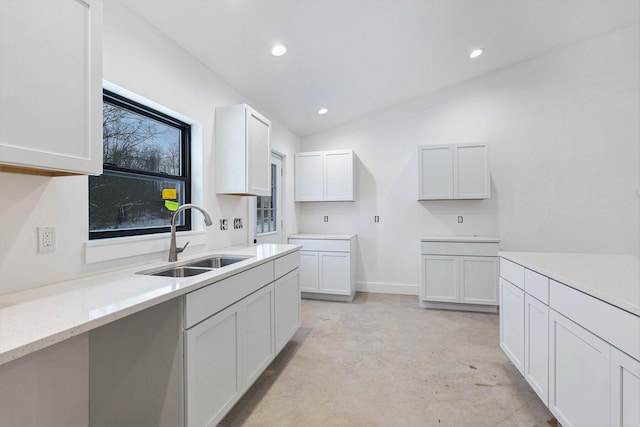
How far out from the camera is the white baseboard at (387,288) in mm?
4492

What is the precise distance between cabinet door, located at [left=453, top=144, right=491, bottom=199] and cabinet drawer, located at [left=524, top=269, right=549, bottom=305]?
2145mm

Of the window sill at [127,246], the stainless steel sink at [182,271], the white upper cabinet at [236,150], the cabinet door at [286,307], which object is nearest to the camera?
the window sill at [127,246]

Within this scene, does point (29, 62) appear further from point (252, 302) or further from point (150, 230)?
point (252, 302)

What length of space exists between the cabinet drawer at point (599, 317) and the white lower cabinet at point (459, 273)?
2139mm

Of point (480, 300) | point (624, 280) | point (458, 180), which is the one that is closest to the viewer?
point (624, 280)

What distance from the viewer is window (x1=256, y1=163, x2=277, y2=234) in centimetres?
375

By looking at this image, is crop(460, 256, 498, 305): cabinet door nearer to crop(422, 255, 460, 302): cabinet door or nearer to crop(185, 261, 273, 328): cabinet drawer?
crop(422, 255, 460, 302): cabinet door

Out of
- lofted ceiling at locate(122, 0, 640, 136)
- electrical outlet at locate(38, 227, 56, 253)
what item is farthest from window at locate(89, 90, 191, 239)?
lofted ceiling at locate(122, 0, 640, 136)

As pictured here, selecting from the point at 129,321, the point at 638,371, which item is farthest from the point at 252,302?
the point at 638,371

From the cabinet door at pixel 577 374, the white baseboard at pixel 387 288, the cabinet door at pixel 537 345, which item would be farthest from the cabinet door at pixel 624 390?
the white baseboard at pixel 387 288

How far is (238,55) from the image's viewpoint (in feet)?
8.45

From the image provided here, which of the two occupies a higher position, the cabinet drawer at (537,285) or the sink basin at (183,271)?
the sink basin at (183,271)

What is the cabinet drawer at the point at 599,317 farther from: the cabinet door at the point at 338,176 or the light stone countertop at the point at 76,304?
the cabinet door at the point at 338,176

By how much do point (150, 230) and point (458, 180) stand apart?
360cm
